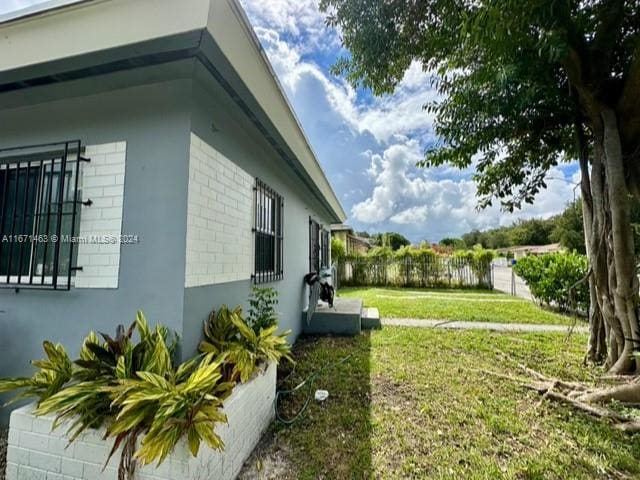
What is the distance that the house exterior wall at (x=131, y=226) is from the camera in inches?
88.4

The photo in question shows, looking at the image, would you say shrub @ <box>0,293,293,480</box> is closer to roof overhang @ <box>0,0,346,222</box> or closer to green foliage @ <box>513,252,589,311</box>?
roof overhang @ <box>0,0,346,222</box>

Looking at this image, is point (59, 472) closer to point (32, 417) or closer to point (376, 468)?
point (32, 417)

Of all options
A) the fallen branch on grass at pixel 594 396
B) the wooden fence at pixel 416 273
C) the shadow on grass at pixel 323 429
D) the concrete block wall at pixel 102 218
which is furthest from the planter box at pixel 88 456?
the wooden fence at pixel 416 273

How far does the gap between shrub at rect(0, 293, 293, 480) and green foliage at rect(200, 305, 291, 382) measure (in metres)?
0.02

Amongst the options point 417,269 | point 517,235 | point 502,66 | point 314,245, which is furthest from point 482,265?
point 517,235

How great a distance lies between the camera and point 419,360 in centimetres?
428

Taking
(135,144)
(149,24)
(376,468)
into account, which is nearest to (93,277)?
(135,144)

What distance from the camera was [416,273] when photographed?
44.5 ft

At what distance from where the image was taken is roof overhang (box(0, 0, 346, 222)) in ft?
6.06

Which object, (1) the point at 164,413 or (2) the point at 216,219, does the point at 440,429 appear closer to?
(1) the point at 164,413

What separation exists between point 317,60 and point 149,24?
602 centimetres

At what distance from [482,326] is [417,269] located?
7318mm

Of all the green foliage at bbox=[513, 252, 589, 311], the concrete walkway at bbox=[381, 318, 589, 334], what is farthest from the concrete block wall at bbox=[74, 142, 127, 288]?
the green foliage at bbox=[513, 252, 589, 311]

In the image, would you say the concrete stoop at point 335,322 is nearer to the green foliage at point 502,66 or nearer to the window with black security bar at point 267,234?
the window with black security bar at point 267,234
